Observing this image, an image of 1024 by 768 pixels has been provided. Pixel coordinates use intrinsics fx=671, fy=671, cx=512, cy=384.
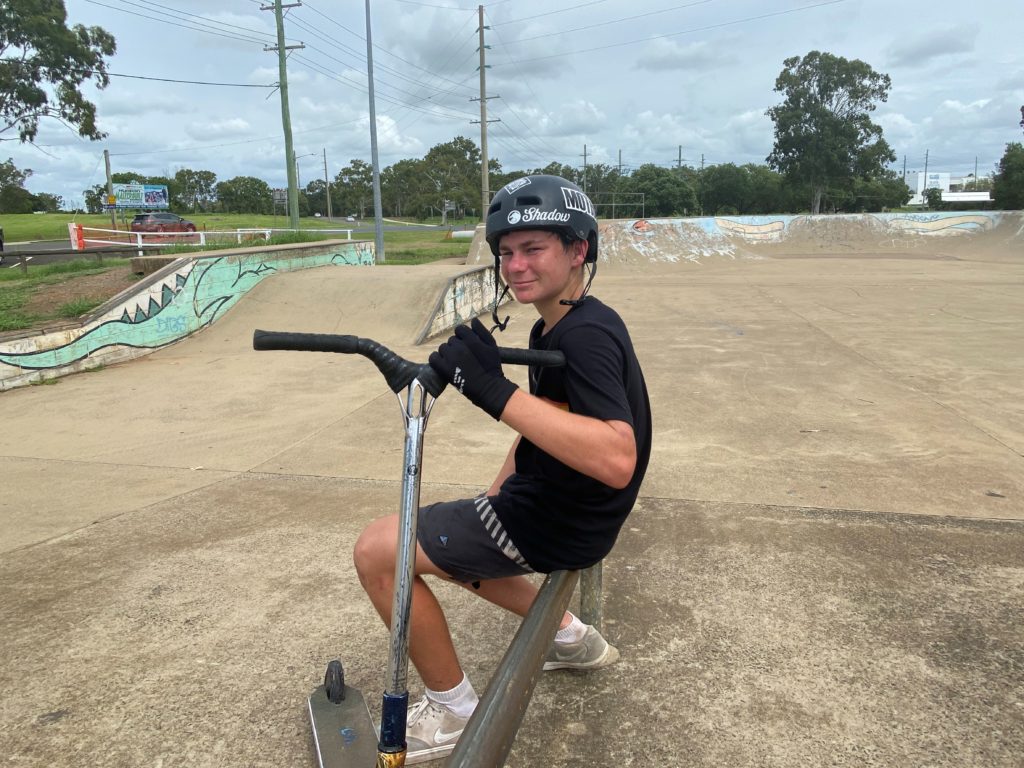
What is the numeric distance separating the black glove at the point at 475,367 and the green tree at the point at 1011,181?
5793 centimetres

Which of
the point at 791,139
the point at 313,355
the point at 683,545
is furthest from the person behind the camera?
the point at 791,139

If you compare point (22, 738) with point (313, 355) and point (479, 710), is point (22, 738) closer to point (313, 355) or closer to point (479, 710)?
point (479, 710)

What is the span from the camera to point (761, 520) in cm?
363

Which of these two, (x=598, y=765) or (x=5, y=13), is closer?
(x=598, y=765)

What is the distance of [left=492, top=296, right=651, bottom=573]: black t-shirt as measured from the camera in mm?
1648

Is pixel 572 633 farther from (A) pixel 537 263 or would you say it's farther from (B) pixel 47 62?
(B) pixel 47 62

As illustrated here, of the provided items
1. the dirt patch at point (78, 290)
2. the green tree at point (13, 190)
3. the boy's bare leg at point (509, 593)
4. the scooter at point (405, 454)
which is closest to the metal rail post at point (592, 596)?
the boy's bare leg at point (509, 593)

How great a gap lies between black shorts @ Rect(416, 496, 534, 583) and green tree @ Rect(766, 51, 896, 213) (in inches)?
2251

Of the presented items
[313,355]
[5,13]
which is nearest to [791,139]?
[5,13]

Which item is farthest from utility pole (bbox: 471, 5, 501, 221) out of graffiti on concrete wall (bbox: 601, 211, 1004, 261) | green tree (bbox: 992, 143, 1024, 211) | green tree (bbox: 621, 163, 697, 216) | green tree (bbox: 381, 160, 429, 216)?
green tree (bbox: 381, 160, 429, 216)

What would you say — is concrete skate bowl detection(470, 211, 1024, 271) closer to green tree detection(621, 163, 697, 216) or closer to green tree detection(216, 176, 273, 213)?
green tree detection(621, 163, 697, 216)

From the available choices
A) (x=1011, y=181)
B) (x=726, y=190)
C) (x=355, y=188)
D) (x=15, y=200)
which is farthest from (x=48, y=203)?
(x=1011, y=181)

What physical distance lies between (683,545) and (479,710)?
2193mm

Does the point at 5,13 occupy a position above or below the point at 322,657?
above
